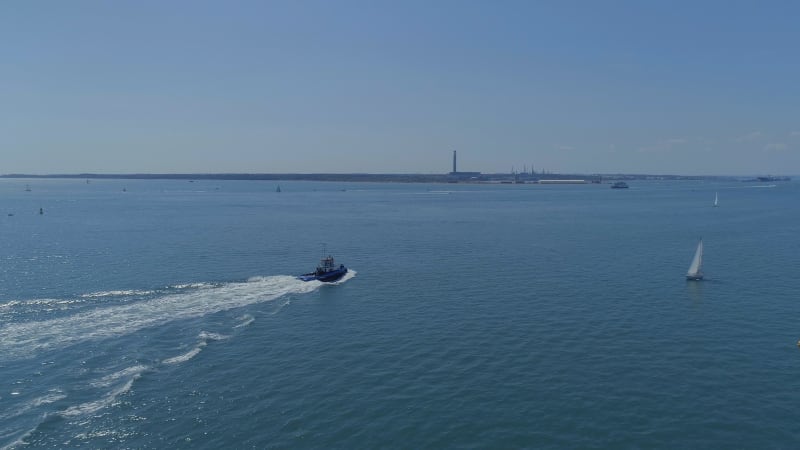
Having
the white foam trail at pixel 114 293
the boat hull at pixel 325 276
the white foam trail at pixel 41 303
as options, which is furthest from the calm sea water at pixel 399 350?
the boat hull at pixel 325 276

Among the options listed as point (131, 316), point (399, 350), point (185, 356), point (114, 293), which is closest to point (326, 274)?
point (131, 316)

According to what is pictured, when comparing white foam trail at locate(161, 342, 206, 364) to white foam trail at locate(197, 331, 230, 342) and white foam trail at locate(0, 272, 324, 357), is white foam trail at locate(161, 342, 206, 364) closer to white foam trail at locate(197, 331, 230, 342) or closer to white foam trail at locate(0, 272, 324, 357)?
white foam trail at locate(197, 331, 230, 342)

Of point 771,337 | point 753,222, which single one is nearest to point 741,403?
point 771,337

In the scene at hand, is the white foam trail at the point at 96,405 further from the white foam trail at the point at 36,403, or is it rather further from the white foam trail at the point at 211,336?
the white foam trail at the point at 211,336

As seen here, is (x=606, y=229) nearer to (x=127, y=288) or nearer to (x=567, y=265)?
(x=567, y=265)

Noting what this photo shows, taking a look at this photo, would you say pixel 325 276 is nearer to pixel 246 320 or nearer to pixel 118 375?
pixel 246 320

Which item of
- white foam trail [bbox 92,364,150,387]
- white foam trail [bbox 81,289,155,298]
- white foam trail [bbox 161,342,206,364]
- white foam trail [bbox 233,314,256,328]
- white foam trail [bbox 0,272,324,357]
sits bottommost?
white foam trail [bbox 92,364,150,387]

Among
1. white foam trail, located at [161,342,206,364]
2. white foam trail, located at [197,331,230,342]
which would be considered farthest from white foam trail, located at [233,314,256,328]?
white foam trail, located at [161,342,206,364]

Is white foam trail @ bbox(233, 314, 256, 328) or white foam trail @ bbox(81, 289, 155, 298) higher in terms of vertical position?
white foam trail @ bbox(81, 289, 155, 298)
